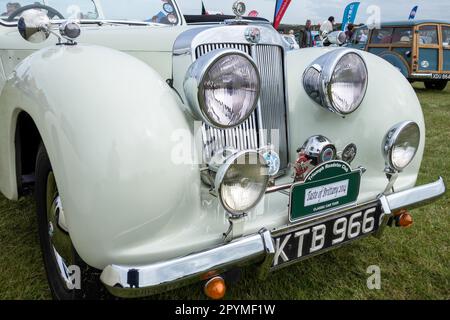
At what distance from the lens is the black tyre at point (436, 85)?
Answer: 34.5 feet

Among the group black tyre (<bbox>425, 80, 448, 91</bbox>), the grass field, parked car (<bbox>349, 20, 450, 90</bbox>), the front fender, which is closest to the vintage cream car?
the front fender

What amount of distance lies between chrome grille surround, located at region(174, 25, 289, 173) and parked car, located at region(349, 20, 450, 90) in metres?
9.02

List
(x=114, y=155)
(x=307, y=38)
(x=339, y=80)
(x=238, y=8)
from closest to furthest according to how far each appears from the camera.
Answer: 1. (x=114, y=155)
2. (x=339, y=80)
3. (x=238, y=8)
4. (x=307, y=38)

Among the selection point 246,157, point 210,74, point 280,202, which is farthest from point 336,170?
point 210,74

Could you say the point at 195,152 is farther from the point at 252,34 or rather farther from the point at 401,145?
the point at 401,145

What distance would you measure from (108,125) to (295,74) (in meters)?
1.14

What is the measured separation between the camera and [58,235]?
63.0 inches

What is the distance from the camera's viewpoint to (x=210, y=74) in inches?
53.1

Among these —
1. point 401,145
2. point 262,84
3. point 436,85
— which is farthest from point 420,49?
point 262,84

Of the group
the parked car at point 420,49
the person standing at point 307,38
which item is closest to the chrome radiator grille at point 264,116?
the parked car at point 420,49

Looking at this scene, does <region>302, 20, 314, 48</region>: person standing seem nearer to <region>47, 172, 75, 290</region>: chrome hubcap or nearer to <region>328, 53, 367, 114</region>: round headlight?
<region>328, 53, 367, 114</region>: round headlight

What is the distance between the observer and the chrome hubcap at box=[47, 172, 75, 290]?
1.52 metres

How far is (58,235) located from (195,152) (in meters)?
0.67
